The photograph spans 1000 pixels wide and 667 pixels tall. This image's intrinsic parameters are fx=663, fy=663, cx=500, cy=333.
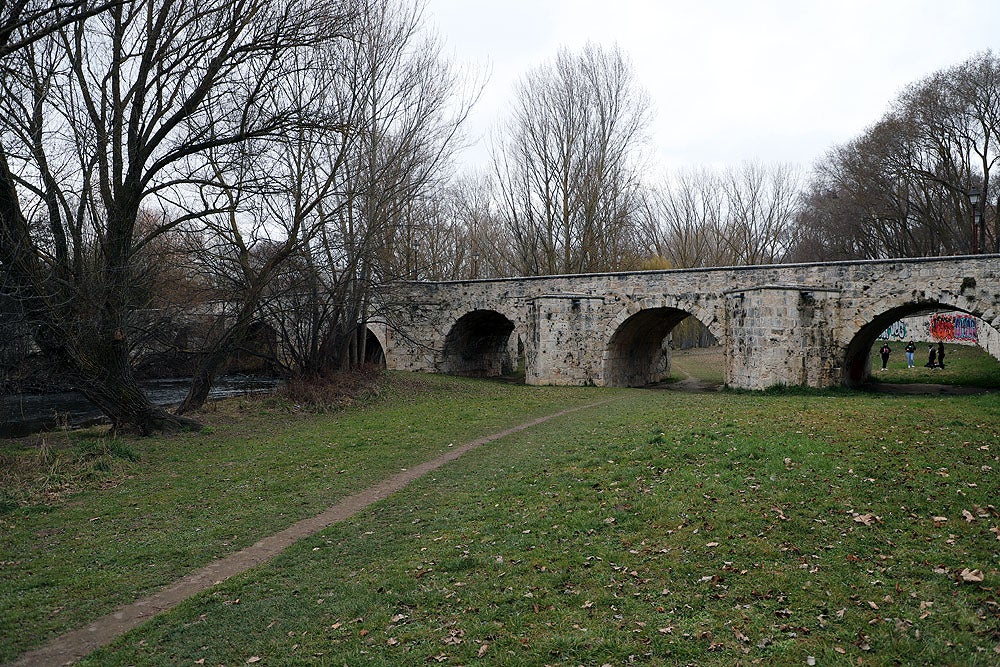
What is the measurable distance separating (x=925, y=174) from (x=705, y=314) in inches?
626

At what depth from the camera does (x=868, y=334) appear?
18.9 meters

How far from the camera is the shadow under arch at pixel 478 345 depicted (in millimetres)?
26484

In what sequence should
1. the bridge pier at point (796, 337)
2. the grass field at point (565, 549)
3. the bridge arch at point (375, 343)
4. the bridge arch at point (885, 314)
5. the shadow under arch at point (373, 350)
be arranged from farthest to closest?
1. the shadow under arch at point (373, 350)
2. the bridge arch at point (375, 343)
3. the bridge pier at point (796, 337)
4. the bridge arch at point (885, 314)
5. the grass field at point (565, 549)

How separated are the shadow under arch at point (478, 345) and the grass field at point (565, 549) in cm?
1579

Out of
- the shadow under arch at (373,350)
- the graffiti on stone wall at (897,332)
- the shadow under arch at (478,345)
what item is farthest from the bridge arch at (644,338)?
the graffiti on stone wall at (897,332)

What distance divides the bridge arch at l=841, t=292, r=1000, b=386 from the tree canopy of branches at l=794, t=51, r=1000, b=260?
8.21m

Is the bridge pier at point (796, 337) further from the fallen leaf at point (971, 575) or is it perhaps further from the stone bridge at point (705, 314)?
the fallen leaf at point (971, 575)

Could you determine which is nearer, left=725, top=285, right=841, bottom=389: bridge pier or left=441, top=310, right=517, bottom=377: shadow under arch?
left=725, top=285, right=841, bottom=389: bridge pier

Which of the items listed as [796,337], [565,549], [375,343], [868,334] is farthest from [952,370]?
[375,343]

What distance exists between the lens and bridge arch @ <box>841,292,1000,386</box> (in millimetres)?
16328

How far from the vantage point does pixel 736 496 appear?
21.6 feet

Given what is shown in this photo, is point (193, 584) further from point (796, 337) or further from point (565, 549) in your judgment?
point (796, 337)

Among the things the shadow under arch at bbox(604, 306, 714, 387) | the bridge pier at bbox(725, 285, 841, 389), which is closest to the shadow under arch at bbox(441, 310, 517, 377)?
the shadow under arch at bbox(604, 306, 714, 387)

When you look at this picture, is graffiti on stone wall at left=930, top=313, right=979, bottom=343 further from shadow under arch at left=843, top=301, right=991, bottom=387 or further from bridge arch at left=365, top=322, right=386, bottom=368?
bridge arch at left=365, top=322, right=386, bottom=368
